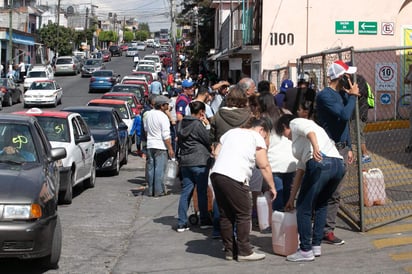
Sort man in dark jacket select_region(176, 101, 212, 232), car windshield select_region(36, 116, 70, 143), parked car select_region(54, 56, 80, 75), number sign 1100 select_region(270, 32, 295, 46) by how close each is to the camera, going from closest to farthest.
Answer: man in dark jacket select_region(176, 101, 212, 232) → car windshield select_region(36, 116, 70, 143) → number sign 1100 select_region(270, 32, 295, 46) → parked car select_region(54, 56, 80, 75)

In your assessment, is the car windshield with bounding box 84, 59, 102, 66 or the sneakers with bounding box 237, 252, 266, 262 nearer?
the sneakers with bounding box 237, 252, 266, 262

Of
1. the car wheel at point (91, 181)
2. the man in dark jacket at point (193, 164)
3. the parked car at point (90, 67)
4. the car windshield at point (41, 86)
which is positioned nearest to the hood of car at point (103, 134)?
the car wheel at point (91, 181)

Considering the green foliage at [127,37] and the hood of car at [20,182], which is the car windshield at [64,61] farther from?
the green foliage at [127,37]

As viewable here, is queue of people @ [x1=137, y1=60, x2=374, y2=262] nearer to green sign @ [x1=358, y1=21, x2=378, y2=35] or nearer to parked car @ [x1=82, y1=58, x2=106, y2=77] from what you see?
green sign @ [x1=358, y1=21, x2=378, y2=35]

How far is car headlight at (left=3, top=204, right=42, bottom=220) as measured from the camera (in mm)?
6953

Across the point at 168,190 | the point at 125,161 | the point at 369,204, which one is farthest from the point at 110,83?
the point at 369,204

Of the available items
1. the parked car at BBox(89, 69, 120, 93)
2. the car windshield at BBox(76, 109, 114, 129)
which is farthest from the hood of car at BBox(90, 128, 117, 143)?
the parked car at BBox(89, 69, 120, 93)

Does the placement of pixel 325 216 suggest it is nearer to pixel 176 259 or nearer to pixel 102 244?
pixel 176 259

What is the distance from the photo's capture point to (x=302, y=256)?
789cm

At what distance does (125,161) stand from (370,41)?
30.0 feet

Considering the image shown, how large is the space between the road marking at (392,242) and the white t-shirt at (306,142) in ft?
4.40

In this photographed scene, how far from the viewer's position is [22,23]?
79188 millimetres

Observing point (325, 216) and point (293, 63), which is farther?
point (293, 63)

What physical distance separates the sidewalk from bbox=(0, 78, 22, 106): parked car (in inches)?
1179
